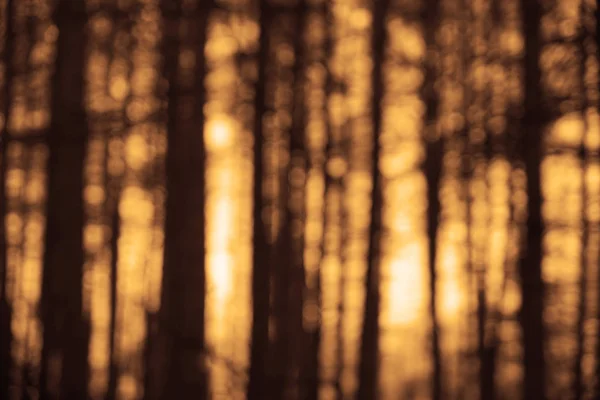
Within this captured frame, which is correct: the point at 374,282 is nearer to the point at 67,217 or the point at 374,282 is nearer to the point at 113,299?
the point at 113,299

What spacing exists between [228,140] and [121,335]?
1.32 ft

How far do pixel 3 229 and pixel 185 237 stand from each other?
385 mm

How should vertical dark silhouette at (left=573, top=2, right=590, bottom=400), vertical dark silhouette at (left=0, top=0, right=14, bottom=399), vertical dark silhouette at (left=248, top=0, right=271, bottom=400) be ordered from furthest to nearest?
1. vertical dark silhouette at (left=0, top=0, right=14, bottom=399)
2. vertical dark silhouette at (left=248, top=0, right=271, bottom=400)
3. vertical dark silhouette at (left=573, top=2, right=590, bottom=400)

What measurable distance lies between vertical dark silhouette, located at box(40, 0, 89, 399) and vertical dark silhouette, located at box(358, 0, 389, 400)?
0.51 meters

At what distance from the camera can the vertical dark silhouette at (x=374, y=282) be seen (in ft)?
4.05

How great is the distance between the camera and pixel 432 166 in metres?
1.23

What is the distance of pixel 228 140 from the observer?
1312 millimetres

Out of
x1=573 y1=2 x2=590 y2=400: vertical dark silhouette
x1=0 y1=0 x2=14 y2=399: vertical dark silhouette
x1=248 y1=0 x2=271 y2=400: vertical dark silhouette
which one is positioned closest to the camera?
x1=573 y1=2 x2=590 y2=400: vertical dark silhouette

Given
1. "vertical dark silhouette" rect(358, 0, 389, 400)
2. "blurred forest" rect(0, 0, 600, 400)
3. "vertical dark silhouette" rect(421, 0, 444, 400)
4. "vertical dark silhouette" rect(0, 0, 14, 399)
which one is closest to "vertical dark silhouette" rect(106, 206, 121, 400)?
"blurred forest" rect(0, 0, 600, 400)

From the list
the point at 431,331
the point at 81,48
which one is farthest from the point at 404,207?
the point at 81,48

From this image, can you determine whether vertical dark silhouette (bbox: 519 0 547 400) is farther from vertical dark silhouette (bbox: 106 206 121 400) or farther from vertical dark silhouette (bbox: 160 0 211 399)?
vertical dark silhouette (bbox: 106 206 121 400)

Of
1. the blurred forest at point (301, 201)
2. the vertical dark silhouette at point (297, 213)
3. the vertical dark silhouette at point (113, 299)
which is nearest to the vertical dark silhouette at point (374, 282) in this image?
the blurred forest at point (301, 201)

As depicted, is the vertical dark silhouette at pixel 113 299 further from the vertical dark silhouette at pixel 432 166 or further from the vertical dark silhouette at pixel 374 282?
the vertical dark silhouette at pixel 432 166

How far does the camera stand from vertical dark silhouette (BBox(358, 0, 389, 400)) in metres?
1.24
